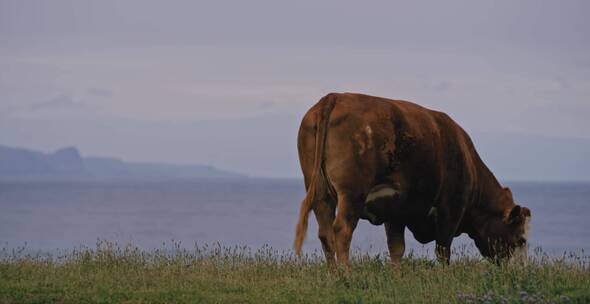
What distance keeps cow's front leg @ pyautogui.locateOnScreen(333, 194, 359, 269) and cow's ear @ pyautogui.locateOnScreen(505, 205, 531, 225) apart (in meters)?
3.54

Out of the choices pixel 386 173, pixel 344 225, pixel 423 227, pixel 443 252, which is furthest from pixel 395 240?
pixel 344 225

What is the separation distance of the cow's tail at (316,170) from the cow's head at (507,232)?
13.1 feet

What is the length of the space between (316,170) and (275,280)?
1667 millimetres

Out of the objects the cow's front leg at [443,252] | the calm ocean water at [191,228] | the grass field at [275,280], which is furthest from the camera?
the calm ocean water at [191,228]

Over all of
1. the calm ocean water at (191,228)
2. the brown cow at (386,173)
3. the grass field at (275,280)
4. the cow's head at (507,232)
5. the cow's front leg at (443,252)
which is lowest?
the grass field at (275,280)

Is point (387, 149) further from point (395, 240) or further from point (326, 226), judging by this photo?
point (395, 240)

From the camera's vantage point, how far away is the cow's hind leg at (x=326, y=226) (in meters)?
13.6

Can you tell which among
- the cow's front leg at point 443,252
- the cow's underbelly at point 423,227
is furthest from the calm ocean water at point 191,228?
the cow's front leg at point 443,252

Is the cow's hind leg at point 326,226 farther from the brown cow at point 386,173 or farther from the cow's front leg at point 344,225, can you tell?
the cow's front leg at point 344,225

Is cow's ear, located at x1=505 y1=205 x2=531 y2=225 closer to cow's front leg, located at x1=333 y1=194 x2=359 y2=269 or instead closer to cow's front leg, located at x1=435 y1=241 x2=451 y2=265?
cow's front leg, located at x1=435 y1=241 x2=451 y2=265

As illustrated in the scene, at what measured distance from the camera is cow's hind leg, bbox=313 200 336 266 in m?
13.6

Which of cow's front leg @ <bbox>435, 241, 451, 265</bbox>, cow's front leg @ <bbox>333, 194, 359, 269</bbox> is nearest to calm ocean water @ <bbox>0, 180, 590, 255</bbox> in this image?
cow's front leg @ <bbox>435, 241, 451, 265</bbox>

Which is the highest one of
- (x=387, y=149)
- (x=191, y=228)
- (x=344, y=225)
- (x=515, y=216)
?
(x=191, y=228)

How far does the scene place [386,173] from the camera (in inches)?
530
